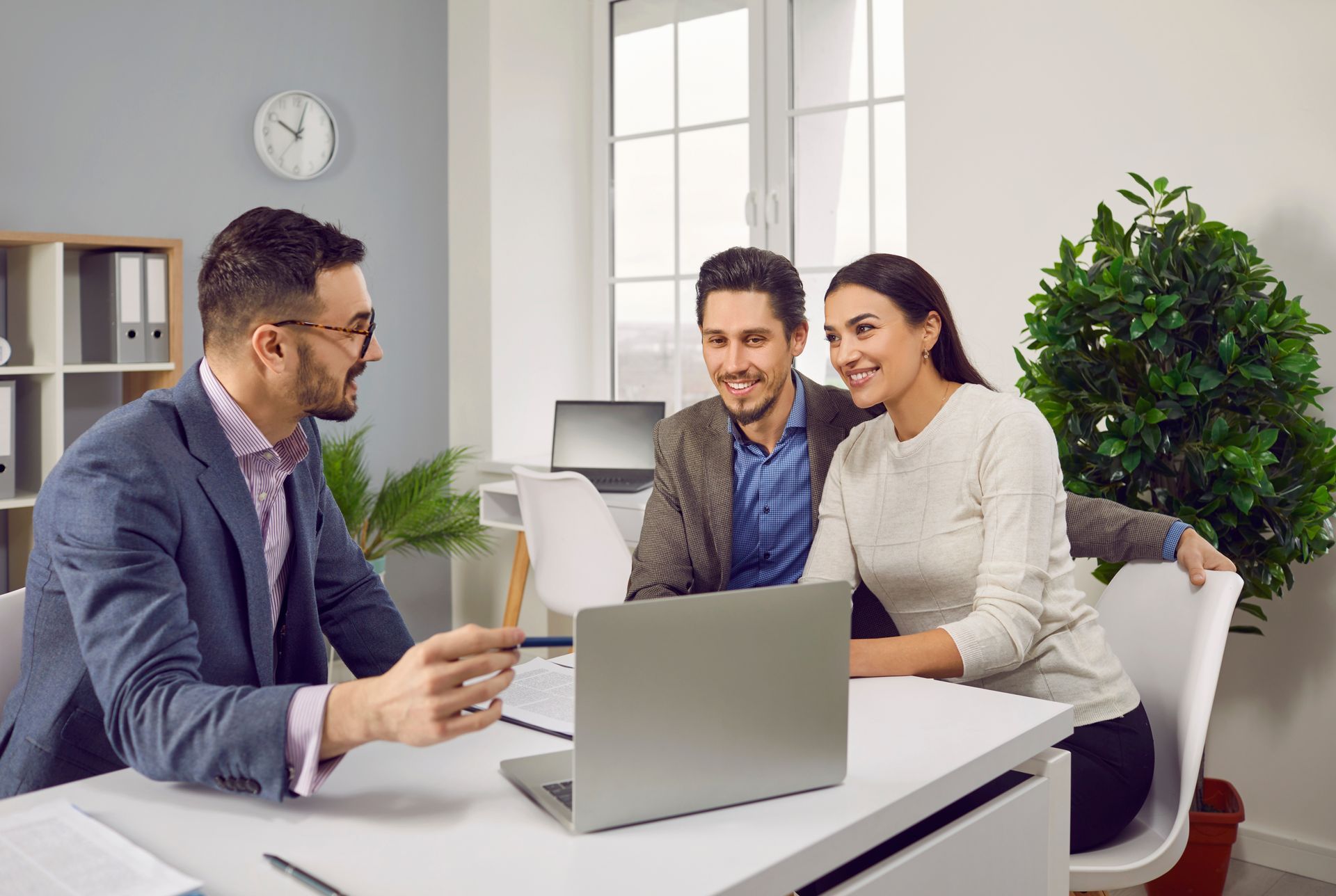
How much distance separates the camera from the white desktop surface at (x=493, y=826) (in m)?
0.88

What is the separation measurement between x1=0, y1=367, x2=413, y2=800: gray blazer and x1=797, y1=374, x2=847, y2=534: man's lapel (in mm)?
892

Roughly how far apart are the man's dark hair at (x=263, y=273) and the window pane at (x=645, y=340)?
2.88 m

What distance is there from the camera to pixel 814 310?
3945 mm

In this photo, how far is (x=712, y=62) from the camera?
404cm

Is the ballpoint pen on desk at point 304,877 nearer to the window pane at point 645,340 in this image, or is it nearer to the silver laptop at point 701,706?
the silver laptop at point 701,706

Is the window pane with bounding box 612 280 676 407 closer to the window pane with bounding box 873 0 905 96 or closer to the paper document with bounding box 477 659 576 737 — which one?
the window pane with bounding box 873 0 905 96

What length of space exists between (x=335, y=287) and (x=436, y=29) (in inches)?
122

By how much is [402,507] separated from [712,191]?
1.59 meters

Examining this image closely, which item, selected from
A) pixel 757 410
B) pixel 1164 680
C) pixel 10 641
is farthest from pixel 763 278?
pixel 10 641

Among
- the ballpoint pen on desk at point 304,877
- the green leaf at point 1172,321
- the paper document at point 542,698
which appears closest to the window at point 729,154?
the green leaf at point 1172,321

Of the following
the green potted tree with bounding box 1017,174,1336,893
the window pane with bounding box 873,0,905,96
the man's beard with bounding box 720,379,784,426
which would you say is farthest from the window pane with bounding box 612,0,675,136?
the man's beard with bounding box 720,379,784,426

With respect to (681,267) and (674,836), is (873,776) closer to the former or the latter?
(674,836)

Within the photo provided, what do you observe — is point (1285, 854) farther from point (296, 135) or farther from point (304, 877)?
point (296, 135)

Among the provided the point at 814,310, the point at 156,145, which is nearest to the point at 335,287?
the point at 156,145
